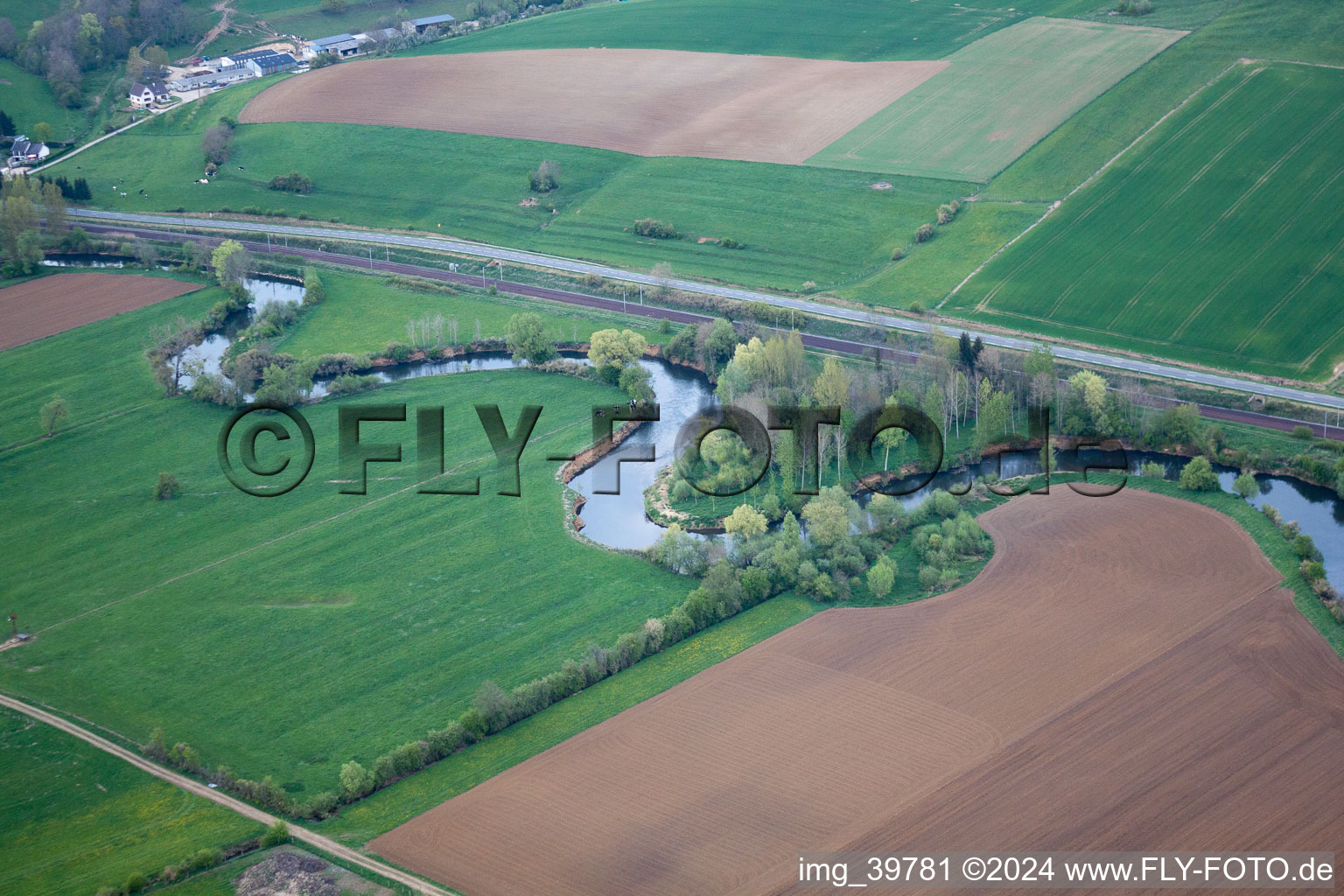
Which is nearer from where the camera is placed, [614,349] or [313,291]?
[614,349]

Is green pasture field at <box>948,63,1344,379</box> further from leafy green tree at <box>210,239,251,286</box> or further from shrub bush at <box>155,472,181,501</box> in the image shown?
leafy green tree at <box>210,239,251,286</box>

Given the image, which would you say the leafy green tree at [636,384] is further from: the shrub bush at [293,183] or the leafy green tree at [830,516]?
the shrub bush at [293,183]

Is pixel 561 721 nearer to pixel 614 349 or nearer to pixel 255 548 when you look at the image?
pixel 255 548

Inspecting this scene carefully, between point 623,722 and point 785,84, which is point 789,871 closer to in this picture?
point 623,722

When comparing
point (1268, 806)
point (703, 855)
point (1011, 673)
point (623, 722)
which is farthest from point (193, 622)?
point (1268, 806)

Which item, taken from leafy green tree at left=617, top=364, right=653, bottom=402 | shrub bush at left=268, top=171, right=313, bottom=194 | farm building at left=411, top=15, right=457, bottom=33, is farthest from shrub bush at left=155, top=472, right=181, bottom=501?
farm building at left=411, top=15, right=457, bottom=33

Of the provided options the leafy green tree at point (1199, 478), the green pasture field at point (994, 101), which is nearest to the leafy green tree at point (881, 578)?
the leafy green tree at point (1199, 478)

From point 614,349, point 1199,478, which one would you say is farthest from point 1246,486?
point 614,349
